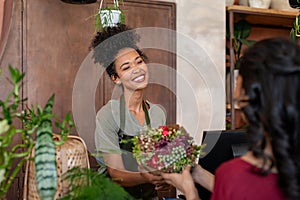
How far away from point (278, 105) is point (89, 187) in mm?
469

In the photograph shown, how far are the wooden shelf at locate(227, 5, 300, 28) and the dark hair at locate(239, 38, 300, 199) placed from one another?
234 centimetres

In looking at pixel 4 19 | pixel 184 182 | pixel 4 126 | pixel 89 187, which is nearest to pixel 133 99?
pixel 184 182

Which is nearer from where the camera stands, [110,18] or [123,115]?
[123,115]

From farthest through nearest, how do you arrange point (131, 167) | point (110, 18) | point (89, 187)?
point (110, 18)
point (131, 167)
point (89, 187)

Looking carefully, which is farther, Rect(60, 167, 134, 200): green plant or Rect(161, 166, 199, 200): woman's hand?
Rect(161, 166, 199, 200): woman's hand

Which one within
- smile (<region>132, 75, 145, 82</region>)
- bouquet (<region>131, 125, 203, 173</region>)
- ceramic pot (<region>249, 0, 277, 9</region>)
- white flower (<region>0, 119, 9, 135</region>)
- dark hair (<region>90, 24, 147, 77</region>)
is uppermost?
ceramic pot (<region>249, 0, 277, 9</region>)

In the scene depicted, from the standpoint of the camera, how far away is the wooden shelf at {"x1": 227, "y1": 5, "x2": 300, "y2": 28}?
3.20 meters

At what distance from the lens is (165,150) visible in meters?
1.38

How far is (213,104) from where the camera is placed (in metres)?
3.24

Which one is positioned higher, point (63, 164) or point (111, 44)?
point (111, 44)

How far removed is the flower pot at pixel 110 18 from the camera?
2295 millimetres

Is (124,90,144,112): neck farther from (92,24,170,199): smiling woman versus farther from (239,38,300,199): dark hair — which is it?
(239,38,300,199): dark hair

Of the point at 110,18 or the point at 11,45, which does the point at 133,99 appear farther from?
the point at 11,45

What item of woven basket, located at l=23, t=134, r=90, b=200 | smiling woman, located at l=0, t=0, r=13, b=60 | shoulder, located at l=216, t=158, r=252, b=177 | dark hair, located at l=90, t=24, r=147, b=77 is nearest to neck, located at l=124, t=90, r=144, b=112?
dark hair, located at l=90, t=24, r=147, b=77
